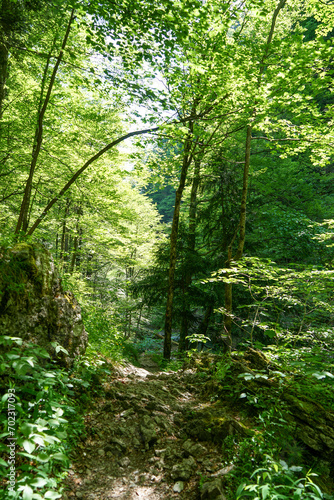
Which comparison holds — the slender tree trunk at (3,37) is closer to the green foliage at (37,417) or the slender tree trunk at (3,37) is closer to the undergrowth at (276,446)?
the green foliage at (37,417)

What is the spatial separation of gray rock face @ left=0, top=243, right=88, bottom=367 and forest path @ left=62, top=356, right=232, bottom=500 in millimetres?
1089

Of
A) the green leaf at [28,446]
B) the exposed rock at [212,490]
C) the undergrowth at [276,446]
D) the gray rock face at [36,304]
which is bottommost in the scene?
the exposed rock at [212,490]

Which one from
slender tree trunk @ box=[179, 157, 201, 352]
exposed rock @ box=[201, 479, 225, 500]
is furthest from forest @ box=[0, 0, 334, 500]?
slender tree trunk @ box=[179, 157, 201, 352]

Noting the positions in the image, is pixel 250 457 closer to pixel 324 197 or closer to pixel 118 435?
pixel 118 435

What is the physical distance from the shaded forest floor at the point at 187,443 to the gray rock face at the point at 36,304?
3.71 ft

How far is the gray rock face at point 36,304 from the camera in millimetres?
3279

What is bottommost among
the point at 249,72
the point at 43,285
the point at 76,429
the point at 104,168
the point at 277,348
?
the point at 76,429

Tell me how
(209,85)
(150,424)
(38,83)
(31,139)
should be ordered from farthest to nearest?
1. (31,139)
2. (38,83)
3. (209,85)
4. (150,424)

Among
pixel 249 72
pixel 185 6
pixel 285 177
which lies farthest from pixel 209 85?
pixel 285 177

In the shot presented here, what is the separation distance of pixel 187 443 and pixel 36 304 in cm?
284

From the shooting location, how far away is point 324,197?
1419cm

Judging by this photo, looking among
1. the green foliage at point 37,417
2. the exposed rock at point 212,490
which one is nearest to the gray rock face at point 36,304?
the green foliage at point 37,417

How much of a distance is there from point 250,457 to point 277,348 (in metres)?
1.79

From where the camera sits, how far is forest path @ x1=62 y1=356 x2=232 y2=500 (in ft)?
8.97
